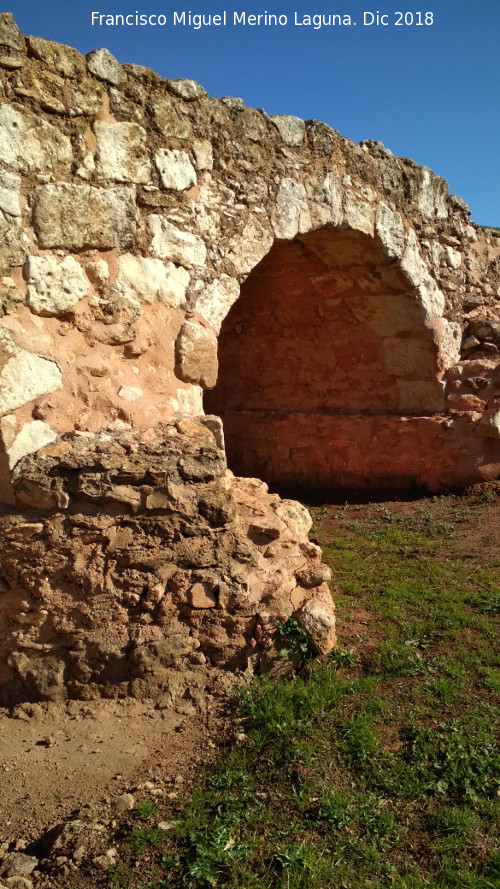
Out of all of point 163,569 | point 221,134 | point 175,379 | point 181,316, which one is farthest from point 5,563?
point 221,134

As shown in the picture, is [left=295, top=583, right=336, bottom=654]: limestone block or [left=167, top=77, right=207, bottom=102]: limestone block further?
[left=167, top=77, right=207, bottom=102]: limestone block

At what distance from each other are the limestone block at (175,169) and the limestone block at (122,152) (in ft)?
0.27

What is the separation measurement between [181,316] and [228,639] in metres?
1.67

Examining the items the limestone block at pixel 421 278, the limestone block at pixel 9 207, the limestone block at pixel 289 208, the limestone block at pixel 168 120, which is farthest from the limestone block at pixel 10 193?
the limestone block at pixel 421 278

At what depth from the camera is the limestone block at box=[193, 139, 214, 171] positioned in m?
3.71

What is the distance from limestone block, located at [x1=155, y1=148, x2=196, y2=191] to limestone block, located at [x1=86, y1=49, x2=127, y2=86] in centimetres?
37

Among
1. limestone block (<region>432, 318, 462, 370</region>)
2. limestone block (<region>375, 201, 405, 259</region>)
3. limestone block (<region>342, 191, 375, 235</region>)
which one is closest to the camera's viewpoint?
limestone block (<region>342, 191, 375, 235</region>)

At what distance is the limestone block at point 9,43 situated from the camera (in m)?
3.00

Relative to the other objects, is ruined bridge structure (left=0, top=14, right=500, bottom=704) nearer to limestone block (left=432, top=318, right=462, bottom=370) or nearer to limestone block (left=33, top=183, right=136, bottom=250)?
limestone block (left=33, top=183, right=136, bottom=250)

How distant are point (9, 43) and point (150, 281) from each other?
1157 millimetres

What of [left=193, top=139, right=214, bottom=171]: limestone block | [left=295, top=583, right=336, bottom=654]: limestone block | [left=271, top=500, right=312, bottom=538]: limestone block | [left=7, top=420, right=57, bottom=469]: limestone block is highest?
[left=193, top=139, right=214, bottom=171]: limestone block

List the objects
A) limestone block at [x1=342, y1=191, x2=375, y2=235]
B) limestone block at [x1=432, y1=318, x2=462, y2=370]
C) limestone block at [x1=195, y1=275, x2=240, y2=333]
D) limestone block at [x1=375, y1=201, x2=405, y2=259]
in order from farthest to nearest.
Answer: limestone block at [x1=432, y1=318, x2=462, y2=370] → limestone block at [x1=375, y1=201, x2=405, y2=259] → limestone block at [x1=342, y1=191, x2=375, y2=235] → limestone block at [x1=195, y1=275, x2=240, y2=333]

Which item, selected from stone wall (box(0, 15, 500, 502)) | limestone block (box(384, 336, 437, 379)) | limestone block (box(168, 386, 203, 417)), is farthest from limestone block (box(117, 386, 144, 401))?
limestone block (box(384, 336, 437, 379))

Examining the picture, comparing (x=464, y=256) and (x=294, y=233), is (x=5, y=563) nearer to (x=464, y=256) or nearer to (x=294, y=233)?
(x=294, y=233)
